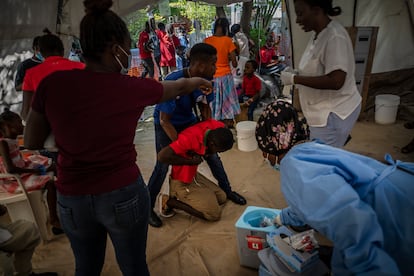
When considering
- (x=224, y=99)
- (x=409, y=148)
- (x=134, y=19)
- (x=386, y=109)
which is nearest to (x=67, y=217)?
(x=224, y=99)

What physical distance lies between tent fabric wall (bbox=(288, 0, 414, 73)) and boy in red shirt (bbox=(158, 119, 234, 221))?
306 centimetres

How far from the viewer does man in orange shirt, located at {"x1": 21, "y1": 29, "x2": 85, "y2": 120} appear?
6.98 ft

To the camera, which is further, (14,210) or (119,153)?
(14,210)

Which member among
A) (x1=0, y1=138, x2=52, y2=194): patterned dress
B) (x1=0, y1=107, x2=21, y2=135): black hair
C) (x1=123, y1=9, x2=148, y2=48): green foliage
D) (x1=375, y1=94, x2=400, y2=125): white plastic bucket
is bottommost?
(x1=375, y1=94, x2=400, y2=125): white plastic bucket

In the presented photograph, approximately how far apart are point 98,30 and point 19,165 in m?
1.52

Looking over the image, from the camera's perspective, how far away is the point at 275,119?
4.85 ft

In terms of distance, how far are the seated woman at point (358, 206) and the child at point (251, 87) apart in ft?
10.8

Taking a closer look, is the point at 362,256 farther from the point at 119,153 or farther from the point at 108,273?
the point at 108,273

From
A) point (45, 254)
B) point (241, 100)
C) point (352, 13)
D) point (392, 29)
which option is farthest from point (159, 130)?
point (392, 29)

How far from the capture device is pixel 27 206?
2121 mm

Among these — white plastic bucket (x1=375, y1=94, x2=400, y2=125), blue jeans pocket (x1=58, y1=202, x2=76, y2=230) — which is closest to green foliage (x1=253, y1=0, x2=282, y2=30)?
white plastic bucket (x1=375, y1=94, x2=400, y2=125)

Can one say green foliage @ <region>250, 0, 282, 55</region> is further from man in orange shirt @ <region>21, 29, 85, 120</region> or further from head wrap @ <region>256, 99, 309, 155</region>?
head wrap @ <region>256, 99, 309, 155</region>

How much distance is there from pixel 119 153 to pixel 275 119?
756 millimetres

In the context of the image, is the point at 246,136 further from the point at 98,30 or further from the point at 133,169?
the point at 98,30
